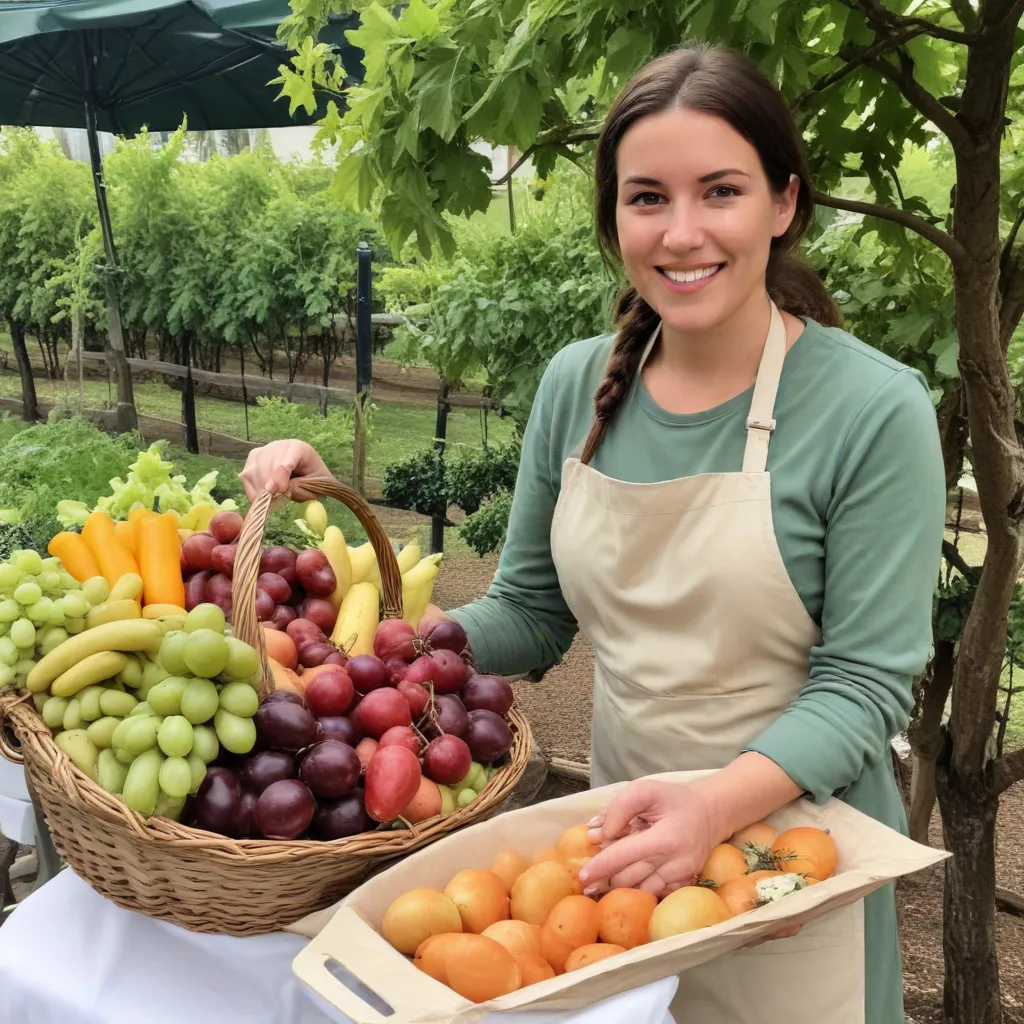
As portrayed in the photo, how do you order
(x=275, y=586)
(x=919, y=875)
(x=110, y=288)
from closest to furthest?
(x=275, y=586) < (x=919, y=875) < (x=110, y=288)

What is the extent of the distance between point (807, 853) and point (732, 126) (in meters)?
0.82

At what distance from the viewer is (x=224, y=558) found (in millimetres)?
1384

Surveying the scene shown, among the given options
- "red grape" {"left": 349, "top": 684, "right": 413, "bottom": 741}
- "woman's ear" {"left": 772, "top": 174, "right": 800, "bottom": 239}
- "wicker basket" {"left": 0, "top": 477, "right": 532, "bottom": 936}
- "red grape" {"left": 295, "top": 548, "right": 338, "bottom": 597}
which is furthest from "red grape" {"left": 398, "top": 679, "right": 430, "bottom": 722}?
"woman's ear" {"left": 772, "top": 174, "right": 800, "bottom": 239}

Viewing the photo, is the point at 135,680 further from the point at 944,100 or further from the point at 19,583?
the point at 944,100

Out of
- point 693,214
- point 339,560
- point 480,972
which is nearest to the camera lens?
point 480,972

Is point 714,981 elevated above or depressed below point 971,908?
above

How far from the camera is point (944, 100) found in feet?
5.52

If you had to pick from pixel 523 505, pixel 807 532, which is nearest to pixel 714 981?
pixel 807 532

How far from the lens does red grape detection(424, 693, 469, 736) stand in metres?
1.16

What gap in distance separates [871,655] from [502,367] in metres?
3.18

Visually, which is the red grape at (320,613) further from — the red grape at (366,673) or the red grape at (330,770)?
the red grape at (330,770)

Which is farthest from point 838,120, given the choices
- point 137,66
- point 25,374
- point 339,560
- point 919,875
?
point 25,374

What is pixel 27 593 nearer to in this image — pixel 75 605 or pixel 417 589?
pixel 75 605

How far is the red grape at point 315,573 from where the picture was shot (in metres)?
1.46
